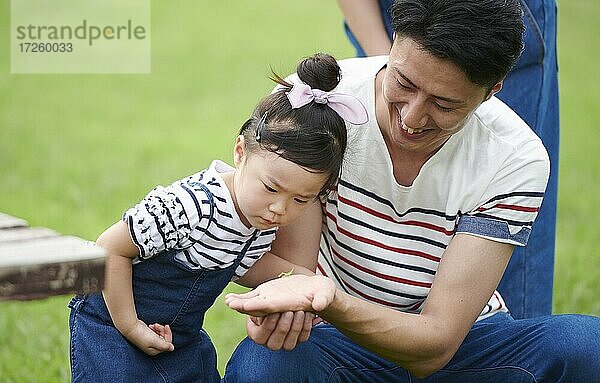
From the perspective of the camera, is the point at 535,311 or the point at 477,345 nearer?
the point at 477,345

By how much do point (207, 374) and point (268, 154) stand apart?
589mm

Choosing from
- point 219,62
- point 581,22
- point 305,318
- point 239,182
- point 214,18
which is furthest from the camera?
point 581,22

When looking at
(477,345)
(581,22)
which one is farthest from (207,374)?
(581,22)

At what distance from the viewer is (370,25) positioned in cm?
313

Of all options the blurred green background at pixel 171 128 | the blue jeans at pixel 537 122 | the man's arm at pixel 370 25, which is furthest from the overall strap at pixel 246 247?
the blurred green background at pixel 171 128

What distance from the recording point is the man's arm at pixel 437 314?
2.36 meters

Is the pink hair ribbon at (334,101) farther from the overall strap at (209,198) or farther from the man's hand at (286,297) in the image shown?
the man's hand at (286,297)

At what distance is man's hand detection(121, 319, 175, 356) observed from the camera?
240 cm

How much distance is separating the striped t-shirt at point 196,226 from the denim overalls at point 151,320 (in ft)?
0.10

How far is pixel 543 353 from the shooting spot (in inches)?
102

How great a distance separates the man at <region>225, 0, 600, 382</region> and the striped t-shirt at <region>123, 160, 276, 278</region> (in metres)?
0.19

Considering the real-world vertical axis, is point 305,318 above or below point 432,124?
below

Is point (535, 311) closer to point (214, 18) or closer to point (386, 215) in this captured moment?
point (386, 215)

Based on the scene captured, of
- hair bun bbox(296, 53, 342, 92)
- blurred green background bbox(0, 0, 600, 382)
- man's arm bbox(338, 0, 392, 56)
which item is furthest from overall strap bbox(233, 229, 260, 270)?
blurred green background bbox(0, 0, 600, 382)
